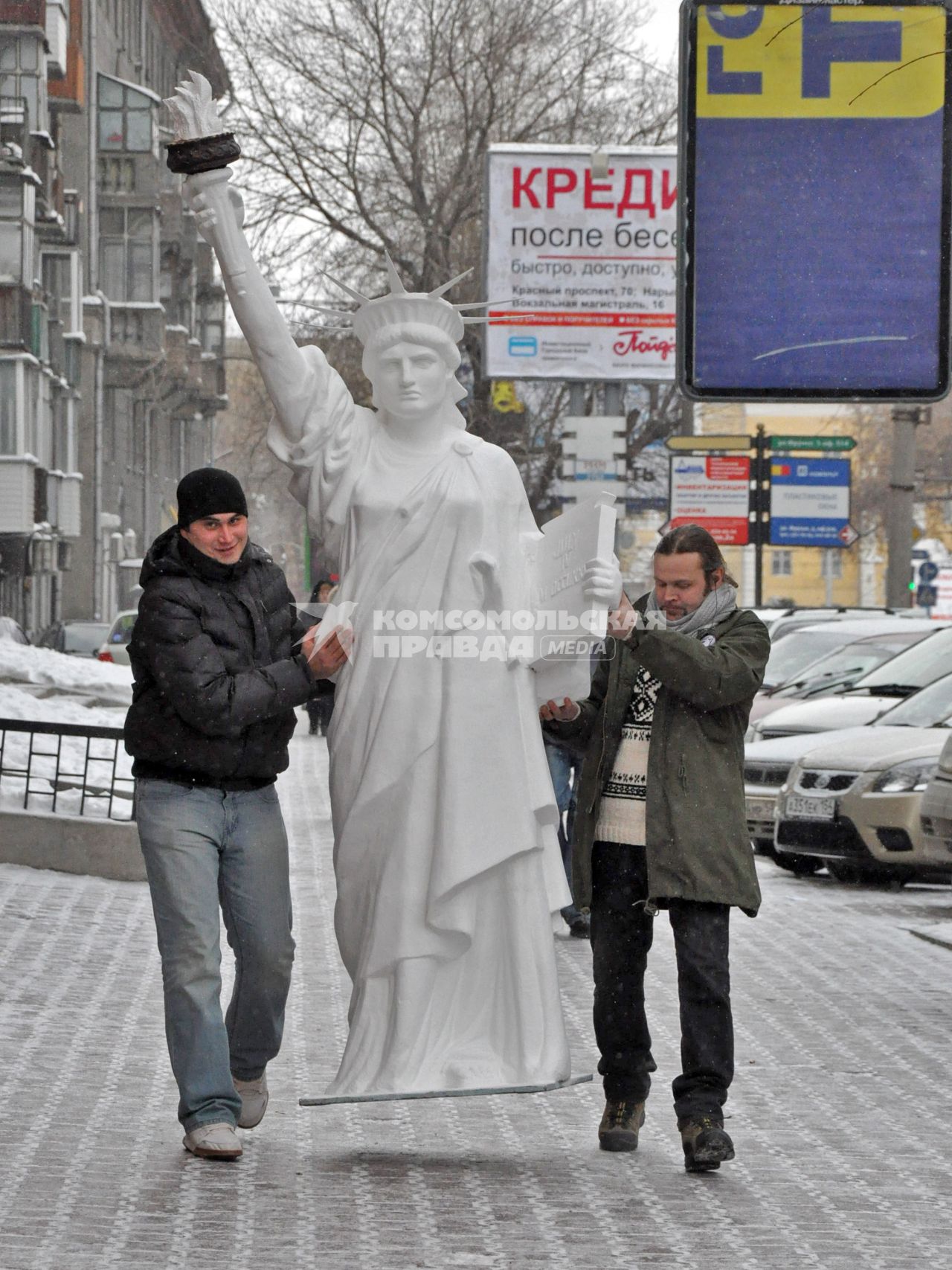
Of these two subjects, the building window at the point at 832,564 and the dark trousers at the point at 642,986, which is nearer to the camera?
the dark trousers at the point at 642,986

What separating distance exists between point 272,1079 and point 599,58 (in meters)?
31.0

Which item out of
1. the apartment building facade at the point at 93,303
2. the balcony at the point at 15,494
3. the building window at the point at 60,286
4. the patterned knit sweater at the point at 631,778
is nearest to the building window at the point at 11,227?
the apartment building facade at the point at 93,303

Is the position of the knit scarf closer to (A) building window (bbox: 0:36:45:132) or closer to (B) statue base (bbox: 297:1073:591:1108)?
(B) statue base (bbox: 297:1073:591:1108)

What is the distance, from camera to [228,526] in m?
6.42

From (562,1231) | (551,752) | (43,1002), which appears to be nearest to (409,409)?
(562,1231)

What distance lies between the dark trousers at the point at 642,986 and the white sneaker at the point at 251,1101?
94 centimetres

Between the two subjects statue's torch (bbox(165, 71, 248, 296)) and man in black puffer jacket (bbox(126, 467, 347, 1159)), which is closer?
man in black puffer jacket (bbox(126, 467, 347, 1159))

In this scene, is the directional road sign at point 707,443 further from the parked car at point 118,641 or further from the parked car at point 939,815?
the parked car at point 939,815

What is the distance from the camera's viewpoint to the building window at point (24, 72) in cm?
4203

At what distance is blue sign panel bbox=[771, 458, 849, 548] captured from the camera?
36625 mm

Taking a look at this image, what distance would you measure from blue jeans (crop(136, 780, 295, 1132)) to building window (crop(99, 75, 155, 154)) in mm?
49380

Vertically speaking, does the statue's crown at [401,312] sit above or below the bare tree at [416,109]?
below

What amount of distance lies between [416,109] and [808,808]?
2345 cm

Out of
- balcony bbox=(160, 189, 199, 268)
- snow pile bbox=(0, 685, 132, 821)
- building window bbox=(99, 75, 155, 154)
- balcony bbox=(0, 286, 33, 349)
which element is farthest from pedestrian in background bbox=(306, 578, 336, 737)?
balcony bbox=(160, 189, 199, 268)
